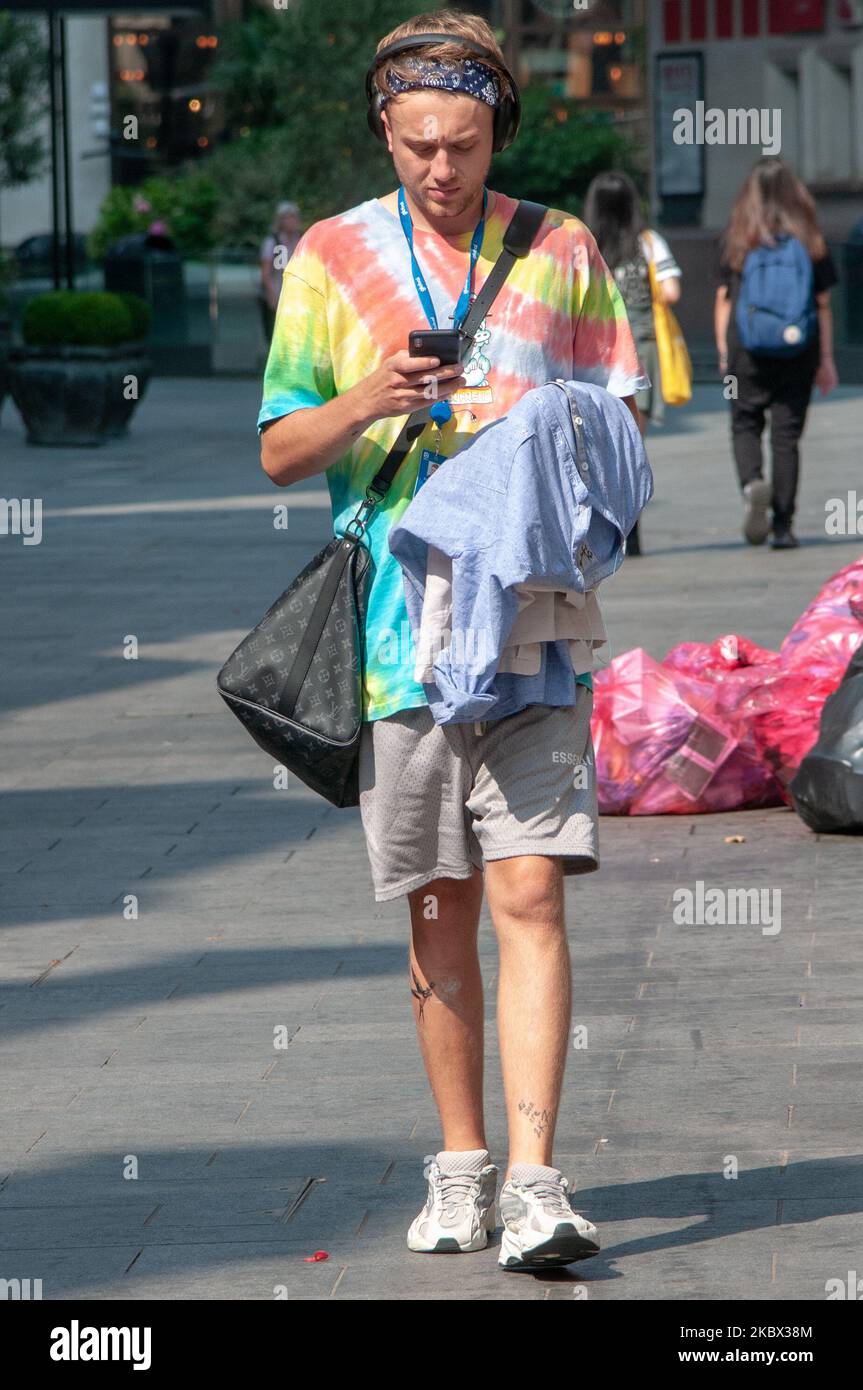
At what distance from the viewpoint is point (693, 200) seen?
118ft

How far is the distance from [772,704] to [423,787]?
11.9 feet

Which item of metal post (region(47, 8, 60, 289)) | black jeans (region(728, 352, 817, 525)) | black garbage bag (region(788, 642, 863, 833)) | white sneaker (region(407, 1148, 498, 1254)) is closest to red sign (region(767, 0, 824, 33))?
metal post (region(47, 8, 60, 289))

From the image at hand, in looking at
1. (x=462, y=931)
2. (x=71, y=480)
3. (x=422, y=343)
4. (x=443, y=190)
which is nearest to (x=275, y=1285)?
(x=462, y=931)

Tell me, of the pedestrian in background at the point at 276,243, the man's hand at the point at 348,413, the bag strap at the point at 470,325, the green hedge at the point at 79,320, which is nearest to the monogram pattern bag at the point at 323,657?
the bag strap at the point at 470,325

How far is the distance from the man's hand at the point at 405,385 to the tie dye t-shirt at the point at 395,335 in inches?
6.8

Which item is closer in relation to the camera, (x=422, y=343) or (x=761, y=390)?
(x=422, y=343)

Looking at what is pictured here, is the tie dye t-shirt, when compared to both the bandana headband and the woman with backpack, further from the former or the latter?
the woman with backpack

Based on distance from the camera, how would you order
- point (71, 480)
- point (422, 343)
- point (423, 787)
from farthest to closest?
point (71, 480)
point (423, 787)
point (422, 343)

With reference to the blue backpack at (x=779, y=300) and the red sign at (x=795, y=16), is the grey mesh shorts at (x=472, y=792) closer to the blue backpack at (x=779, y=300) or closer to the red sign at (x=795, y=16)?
the blue backpack at (x=779, y=300)

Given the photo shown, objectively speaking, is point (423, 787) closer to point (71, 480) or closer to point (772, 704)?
point (772, 704)

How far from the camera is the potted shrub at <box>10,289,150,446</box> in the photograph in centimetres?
1947

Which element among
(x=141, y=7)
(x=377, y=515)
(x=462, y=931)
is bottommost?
(x=462, y=931)

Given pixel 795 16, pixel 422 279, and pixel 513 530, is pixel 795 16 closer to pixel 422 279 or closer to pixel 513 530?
pixel 422 279

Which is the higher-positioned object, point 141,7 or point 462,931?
point 141,7
